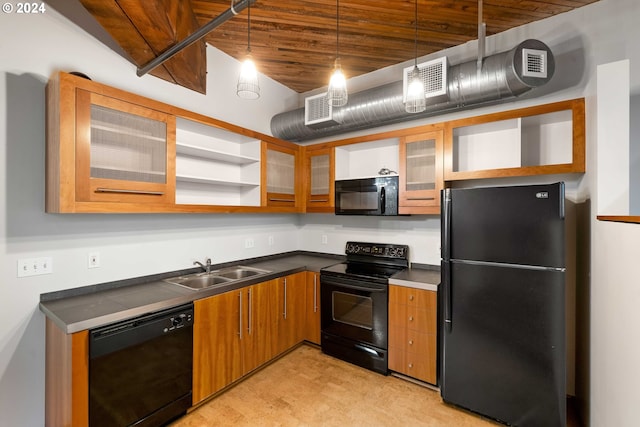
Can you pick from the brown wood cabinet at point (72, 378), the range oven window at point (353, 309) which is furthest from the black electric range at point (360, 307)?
the brown wood cabinet at point (72, 378)

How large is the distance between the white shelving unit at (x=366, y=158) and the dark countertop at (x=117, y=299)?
155cm

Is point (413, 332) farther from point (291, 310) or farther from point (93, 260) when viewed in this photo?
point (93, 260)

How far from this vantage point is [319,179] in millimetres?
3441

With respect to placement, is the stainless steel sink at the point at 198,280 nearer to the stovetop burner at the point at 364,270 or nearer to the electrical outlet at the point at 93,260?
the electrical outlet at the point at 93,260

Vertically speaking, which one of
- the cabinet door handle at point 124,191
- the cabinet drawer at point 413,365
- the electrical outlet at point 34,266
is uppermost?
the cabinet door handle at point 124,191

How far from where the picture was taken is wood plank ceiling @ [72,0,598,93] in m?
1.78

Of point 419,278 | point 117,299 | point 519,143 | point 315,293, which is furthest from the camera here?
point 315,293

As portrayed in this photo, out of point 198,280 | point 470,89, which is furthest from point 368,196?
point 198,280

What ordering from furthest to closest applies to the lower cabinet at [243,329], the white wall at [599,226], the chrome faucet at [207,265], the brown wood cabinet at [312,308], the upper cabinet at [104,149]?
the brown wood cabinet at [312,308]
the chrome faucet at [207,265]
the lower cabinet at [243,329]
the upper cabinet at [104,149]
the white wall at [599,226]

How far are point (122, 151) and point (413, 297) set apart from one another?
254 centimetres

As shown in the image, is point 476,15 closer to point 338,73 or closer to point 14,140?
point 338,73

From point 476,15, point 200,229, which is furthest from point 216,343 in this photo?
point 476,15

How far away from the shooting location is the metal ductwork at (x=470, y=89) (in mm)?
2088

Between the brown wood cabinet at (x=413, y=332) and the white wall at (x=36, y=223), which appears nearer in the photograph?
the white wall at (x=36, y=223)
